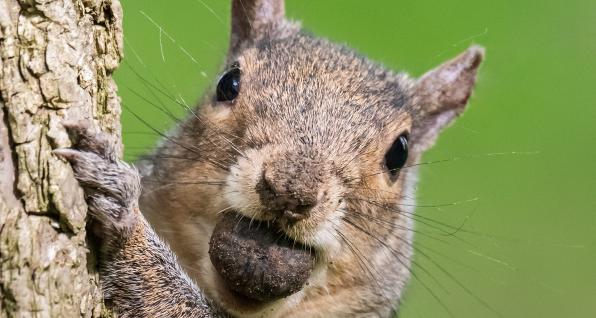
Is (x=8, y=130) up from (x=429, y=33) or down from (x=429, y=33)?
down

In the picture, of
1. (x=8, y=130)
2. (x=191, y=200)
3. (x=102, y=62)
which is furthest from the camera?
(x=191, y=200)

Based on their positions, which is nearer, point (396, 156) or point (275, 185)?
point (275, 185)

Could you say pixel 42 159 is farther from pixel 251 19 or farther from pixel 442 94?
pixel 442 94

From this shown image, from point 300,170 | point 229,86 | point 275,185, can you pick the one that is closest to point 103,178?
point 275,185

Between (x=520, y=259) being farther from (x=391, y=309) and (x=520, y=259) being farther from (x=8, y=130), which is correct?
(x=8, y=130)

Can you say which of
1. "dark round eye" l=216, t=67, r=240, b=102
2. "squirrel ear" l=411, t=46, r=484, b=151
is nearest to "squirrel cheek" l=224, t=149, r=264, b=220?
"dark round eye" l=216, t=67, r=240, b=102

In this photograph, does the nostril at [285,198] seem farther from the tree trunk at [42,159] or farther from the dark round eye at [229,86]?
the dark round eye at [229,86]

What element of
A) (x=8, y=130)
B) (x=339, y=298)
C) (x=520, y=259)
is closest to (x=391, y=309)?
(x=339, y=298)

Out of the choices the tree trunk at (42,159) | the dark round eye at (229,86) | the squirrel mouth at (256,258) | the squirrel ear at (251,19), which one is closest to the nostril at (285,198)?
the squirrel mouth at (256,258)
